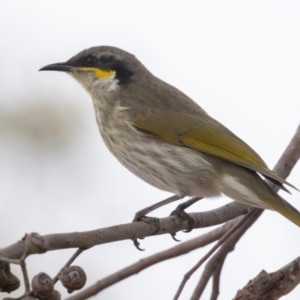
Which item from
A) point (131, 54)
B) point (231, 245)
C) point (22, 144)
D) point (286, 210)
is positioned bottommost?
point (22, 144)

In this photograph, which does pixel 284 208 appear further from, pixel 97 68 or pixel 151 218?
pixel 97 68

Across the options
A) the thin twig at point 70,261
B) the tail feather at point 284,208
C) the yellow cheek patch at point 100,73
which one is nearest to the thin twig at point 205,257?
the tail feather at point 284,208

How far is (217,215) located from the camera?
3.78m

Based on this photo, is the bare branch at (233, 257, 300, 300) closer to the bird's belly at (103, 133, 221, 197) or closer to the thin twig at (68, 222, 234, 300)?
the thin twig at (68, 222, 234, 300)

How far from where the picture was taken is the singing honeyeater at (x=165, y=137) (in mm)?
4059

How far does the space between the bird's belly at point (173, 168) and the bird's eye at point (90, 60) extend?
84 centimetres

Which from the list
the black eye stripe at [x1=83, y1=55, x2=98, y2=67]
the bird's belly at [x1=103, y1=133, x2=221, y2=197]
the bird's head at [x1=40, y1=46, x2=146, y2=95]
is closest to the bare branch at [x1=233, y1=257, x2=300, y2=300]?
the bird's belly at [x1=103, y1=133, x2=221, y2=197]

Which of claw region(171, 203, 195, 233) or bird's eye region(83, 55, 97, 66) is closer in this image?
claw region(171, 203, 195, 233)

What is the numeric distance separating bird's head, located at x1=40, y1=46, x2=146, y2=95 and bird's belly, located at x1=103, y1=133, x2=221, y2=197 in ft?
2.33

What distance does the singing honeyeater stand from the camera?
4.06 metres

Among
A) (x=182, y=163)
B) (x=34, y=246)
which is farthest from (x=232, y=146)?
(x=34, y=246)

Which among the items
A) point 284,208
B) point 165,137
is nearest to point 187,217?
point 284,208

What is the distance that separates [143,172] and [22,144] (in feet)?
5.65

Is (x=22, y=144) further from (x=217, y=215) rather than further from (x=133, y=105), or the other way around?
(x=217, y=215)
